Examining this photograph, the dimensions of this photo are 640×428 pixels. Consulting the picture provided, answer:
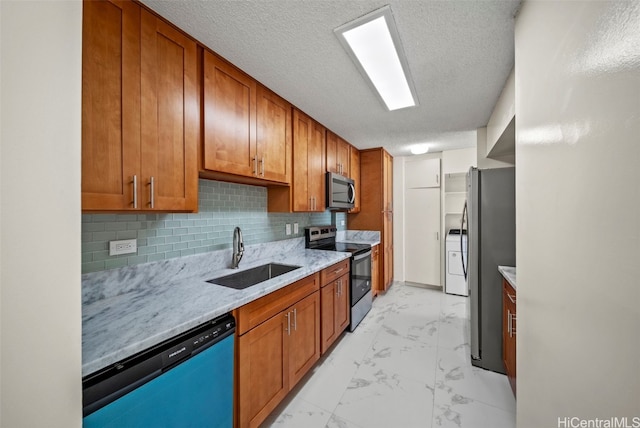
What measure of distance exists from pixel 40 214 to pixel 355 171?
141 inches

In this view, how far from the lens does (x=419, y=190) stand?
14.1ft

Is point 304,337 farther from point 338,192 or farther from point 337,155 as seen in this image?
point 337,155

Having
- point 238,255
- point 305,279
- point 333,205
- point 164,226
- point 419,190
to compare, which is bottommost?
point 305,279

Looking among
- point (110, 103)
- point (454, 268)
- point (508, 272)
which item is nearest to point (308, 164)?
point (110, 103)

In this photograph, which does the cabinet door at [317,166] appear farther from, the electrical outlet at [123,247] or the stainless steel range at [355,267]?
the electrical outlet at [123,247]

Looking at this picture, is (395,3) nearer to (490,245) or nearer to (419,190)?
(490,245)

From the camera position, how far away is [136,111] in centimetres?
113

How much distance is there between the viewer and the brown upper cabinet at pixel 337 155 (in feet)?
9.97

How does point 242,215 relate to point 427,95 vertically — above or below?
below

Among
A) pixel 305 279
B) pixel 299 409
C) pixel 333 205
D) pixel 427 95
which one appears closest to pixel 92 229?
pixel 305 279

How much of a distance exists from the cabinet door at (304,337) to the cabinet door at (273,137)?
1.05 m

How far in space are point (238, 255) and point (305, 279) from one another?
56 cm

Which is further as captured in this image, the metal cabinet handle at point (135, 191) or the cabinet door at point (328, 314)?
the cabinet door at point (328, 314)

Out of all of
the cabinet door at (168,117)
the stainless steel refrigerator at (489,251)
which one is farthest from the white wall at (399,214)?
the cabinet door at (168,117)
